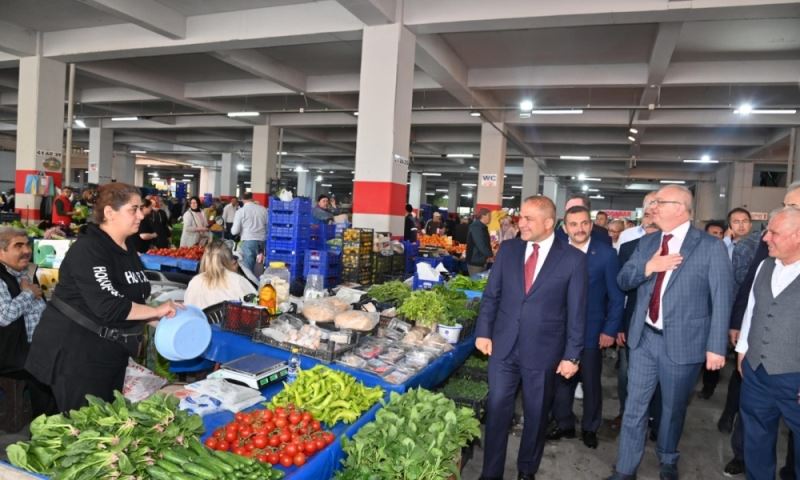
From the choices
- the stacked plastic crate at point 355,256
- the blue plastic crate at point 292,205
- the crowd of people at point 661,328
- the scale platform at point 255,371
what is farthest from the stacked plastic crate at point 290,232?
the crowd of people at point 661,328

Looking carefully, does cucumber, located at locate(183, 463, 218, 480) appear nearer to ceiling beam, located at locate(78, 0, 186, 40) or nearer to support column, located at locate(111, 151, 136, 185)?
ceiling beam, located at locate(78, 0, 186, 40)

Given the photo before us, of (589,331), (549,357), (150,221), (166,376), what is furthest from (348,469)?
(150,221)

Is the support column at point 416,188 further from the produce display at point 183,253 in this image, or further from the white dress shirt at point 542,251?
the white dress shirt at point 542,251

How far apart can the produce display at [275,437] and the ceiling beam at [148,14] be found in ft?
24.7

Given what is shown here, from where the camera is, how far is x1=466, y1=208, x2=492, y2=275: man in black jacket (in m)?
7.97

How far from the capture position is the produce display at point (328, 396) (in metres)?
2.48

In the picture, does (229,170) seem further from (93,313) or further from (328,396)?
(328,396)

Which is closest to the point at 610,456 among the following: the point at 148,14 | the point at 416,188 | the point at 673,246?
the point at 673,246

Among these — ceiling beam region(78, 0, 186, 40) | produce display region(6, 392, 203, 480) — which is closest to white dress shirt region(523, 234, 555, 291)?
produce display region(6, 392, 203, 480)

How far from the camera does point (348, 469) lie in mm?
2184

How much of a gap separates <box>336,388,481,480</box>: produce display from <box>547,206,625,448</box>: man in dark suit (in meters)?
1.64

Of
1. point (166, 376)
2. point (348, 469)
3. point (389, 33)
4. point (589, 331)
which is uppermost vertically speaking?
point (389, 33)

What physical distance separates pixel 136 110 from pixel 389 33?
572 inches

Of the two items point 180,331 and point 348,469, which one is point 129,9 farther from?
point 348,469
